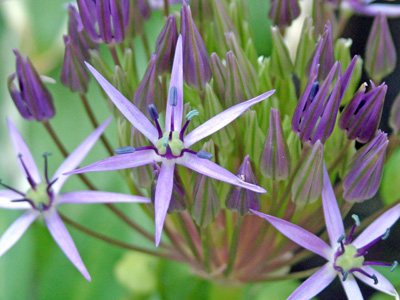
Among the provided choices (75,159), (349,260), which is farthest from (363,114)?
(75,159)

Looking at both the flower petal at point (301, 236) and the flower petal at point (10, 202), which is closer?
the flower petal at point (301, 236)

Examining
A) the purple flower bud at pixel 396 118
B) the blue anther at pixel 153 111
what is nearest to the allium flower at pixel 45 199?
the blue anther at pixel 153 111

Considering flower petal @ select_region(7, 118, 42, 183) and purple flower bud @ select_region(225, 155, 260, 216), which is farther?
flower petal @ select_region(7, 118, 42, 183)

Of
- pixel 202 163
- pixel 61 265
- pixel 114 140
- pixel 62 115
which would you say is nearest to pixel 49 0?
pixel 62 115

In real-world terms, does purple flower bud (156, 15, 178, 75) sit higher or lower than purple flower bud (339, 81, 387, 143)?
higher

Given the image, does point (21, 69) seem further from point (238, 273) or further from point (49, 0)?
point (49, 0)

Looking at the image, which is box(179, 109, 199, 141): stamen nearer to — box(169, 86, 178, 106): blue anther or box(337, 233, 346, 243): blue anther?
box(169, 86, 178, 106): blue anther

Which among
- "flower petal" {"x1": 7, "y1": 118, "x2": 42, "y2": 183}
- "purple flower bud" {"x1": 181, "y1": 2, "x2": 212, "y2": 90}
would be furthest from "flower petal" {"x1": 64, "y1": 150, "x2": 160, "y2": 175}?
"flower petal" {"x1": 7, "y1": 118, "x2": 42, "y2": 183}

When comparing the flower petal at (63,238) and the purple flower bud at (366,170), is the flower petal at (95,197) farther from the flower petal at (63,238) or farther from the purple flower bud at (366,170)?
the purple flower bud at (366,170)
